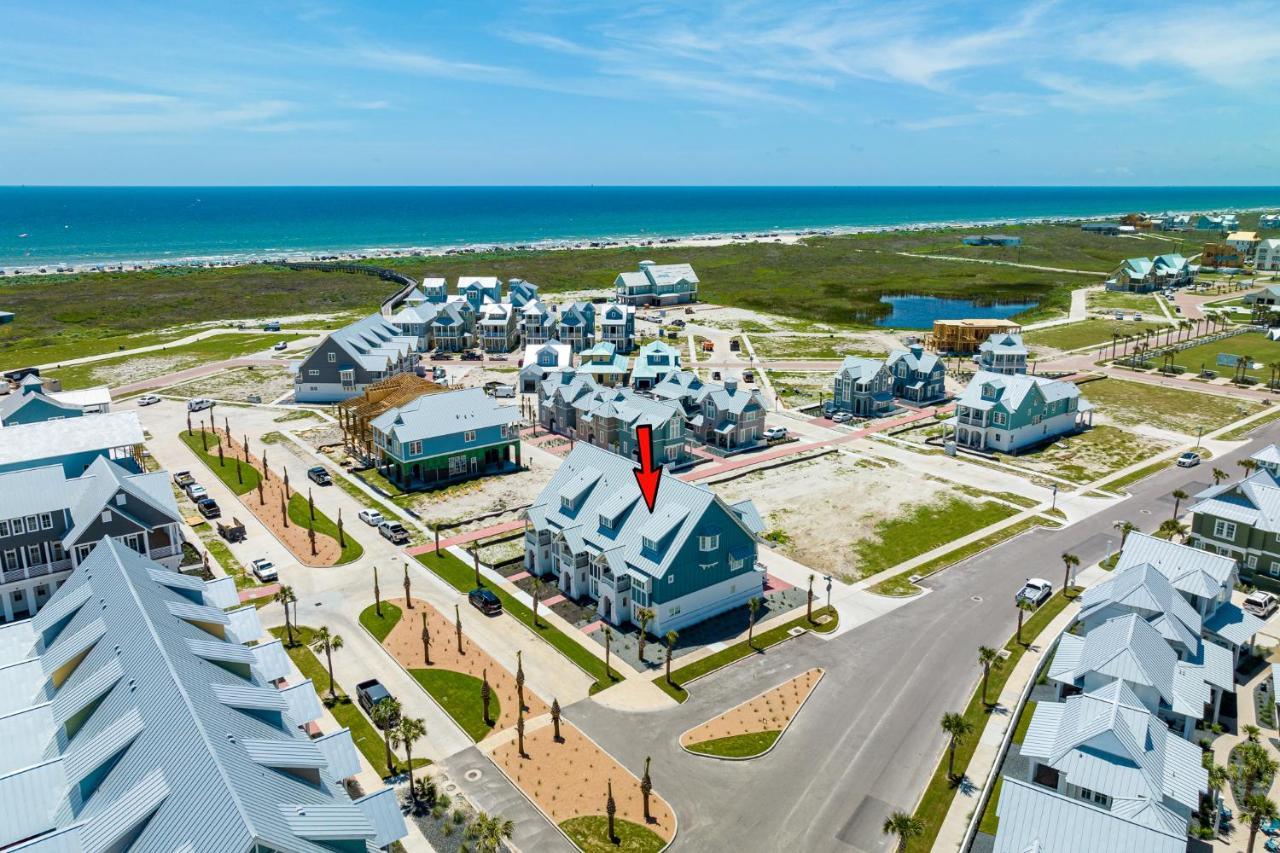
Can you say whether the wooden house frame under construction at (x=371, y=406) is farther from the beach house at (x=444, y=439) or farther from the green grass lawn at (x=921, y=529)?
the green grass lawn at (x=921, y=529)

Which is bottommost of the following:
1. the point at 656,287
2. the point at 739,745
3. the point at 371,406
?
the point at 739,745

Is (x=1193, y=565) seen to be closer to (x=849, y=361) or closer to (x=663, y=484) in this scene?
(x=663, y=484)

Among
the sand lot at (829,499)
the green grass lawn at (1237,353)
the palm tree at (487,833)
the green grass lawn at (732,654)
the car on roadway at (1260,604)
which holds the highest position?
the green grass lawn at (1237,353)

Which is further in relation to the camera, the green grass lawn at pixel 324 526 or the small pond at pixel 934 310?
the small pond at pixel 934 310

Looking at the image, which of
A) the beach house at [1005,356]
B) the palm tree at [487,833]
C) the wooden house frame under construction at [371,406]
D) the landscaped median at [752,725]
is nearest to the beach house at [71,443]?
the wooden house frame under construction at [371,406]

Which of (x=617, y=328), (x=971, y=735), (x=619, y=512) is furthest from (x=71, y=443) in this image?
(x=617, y=328)

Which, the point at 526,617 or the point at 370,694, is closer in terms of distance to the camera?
the point at 370,694

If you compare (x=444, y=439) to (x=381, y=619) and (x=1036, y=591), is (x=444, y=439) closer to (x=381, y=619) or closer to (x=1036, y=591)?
(x=381, y=619)
